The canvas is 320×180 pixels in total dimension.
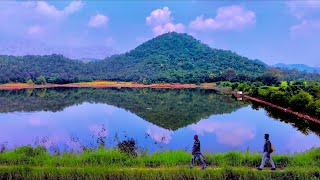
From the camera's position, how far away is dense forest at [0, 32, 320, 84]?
83.1m

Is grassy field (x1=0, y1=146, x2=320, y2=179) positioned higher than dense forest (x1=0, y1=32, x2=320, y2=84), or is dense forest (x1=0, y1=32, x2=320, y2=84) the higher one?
dense forest (x1=0, y1=32, x2=320, y2=84)

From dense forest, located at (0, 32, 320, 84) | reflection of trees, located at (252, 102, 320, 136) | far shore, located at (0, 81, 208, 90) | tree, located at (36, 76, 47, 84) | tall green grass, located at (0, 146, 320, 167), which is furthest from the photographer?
dense forest, located at (0, 32, 320, 84)

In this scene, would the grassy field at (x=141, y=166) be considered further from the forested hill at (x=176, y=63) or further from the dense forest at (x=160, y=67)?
the forested hill at (x=176, y=63)

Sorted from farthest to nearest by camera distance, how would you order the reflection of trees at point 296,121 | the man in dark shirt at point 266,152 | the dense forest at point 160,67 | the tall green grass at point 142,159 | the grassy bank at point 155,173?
1. the dense forest at point 160,67
2. the reflection of trees at point 296,121
3. the tall green grass at point 142,159
4. the man in dark shirt at point 266,152
5. the grassy bank at point 155,173

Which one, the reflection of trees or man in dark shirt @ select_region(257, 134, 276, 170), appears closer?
man in dark shirt @ select_region(257, 134, 276, 170)

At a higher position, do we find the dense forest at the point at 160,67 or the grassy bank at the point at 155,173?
the dense forest at the point at 160,67

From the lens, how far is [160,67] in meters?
106

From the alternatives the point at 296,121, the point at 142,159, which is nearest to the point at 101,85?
the point at 296,121

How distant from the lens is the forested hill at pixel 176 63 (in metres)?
89.5

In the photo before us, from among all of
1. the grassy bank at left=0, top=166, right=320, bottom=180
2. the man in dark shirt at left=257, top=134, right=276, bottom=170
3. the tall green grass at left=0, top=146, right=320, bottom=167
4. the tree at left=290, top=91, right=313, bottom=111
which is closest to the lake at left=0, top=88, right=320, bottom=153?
the tree at left=290, top=91, right=313, bottom=111

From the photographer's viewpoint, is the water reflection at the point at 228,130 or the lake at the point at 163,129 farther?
the water reflection at the point at 228,130

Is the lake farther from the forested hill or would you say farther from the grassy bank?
the forested hill

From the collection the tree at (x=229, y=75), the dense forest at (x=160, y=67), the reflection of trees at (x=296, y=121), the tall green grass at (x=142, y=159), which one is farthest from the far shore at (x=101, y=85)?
the tall green grass at (x=142, y=159)

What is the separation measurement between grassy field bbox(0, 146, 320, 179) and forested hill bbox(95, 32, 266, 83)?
71.3 metres
